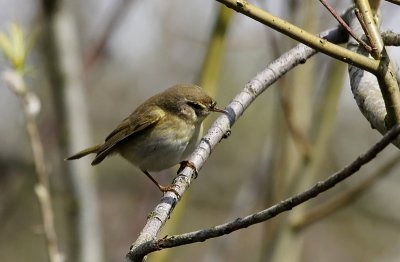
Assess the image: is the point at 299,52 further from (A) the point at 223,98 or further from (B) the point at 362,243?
(A) the point at 223,98

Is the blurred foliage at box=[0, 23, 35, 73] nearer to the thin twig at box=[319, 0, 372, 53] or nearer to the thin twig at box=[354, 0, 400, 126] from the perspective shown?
the thin twig at box=[319, 0, 372, 53]

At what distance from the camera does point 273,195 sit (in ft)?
11.2

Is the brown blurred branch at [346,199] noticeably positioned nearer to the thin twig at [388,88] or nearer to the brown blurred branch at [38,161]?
the brown blurred branch at [38,161]

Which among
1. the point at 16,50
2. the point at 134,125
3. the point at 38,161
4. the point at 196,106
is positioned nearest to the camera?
the point at 38,161

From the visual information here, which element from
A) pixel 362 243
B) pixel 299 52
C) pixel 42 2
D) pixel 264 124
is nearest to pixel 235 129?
pixel 264 124

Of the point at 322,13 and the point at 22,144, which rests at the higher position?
the point at 22,144

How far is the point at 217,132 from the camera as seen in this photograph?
199 cm

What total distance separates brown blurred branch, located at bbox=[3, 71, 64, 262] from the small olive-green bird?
2.58 ft

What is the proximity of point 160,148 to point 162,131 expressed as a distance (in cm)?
10

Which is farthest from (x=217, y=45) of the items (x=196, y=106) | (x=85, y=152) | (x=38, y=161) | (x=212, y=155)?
(x=212, y=155)

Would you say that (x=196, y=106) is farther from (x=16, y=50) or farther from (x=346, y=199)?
(x=16, y=50)

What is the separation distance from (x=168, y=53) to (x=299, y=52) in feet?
28.4

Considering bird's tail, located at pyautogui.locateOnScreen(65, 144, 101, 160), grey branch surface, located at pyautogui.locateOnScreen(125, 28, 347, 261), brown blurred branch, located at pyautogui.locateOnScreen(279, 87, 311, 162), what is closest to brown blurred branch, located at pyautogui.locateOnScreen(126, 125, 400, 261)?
grey branch surface, located at pyautogui.locateOnScreen(125, 28, 347, 261)

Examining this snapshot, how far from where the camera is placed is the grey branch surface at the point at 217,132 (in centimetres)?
143
